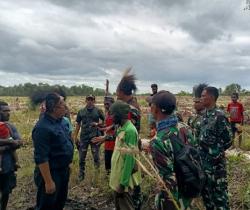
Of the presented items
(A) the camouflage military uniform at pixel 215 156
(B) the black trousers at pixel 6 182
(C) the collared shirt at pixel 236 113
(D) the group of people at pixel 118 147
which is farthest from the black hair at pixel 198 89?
(C) the collared shirt at pixel 236 113

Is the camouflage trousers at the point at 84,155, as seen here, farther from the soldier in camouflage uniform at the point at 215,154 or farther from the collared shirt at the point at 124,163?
the soldier in camouflage uniform at the point at 215,154

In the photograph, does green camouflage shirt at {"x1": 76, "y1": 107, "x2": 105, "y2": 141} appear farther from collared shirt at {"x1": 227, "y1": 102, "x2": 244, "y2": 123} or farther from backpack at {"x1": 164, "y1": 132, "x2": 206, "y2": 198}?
collared shirt at {"x1": 227, "y1": 102, "x2": 244, "y2": 123}

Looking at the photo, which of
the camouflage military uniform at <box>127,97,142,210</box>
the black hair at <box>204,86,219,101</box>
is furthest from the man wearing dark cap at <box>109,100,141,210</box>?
the black hair at <box>204,86,219,101</box>

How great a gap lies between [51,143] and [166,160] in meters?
1.77

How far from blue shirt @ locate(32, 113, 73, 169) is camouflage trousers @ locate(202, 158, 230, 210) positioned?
5.50ft

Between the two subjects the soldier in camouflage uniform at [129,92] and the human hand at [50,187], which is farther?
the soldier in camouflage uniform at [129,92]

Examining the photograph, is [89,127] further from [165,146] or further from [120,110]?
[165,146]

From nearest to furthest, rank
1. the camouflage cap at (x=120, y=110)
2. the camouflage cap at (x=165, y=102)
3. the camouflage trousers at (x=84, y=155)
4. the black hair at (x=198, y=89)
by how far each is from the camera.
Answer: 1. the camouflage cap at (x=165, y=102)
2. the camouflage cap at (x=120, y=110)
3. the black hair at (x=198, y=89)
4. the camouflage trousers at (x=84, y=155)

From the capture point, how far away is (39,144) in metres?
4.66

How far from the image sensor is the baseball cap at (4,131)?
19.0 feet

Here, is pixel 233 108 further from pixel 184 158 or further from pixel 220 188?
pixel 184 158

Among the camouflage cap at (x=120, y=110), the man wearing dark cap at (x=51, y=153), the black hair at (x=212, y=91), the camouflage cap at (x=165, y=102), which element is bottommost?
the man wearing dark cap at (x=51, y=153)

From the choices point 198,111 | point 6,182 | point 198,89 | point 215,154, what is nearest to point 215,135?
point 215,154

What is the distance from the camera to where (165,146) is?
3.49 meters
